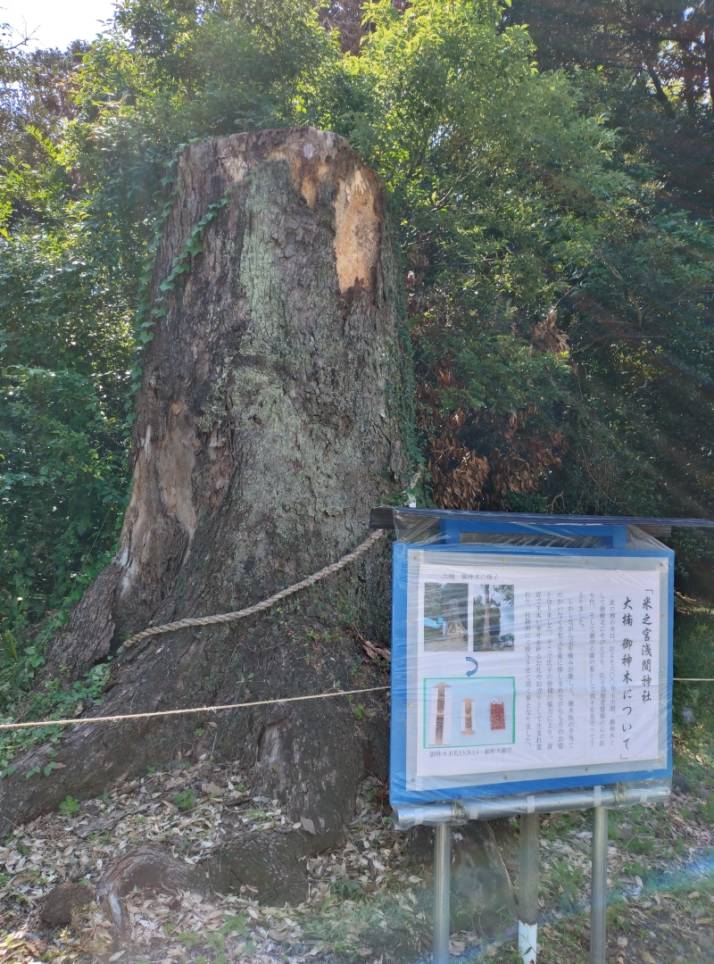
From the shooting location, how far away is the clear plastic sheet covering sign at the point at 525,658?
3111mm

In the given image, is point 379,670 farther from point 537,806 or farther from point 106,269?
point 106,269

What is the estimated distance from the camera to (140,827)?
3.87 metres

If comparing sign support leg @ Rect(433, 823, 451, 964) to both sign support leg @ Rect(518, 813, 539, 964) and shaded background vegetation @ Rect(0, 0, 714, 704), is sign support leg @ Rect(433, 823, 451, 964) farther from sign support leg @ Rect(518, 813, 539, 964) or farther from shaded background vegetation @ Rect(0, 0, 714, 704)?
shaded background vegetation @ Rect(0, 0, 714, 704)

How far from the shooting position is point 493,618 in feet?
10.6

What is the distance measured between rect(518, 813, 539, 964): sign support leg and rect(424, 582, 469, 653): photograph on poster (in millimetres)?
902

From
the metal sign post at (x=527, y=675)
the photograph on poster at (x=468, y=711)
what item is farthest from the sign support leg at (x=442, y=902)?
the photograph on poster at (x=468, y=711)

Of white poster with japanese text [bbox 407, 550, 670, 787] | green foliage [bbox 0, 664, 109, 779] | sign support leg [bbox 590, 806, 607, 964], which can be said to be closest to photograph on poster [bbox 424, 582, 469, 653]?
white poster with japanese text [bbox 407, 550, 670, 787]

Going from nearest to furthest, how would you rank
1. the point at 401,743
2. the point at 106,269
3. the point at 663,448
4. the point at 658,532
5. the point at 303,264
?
the point at 401,743 < the point at 658,532 < the point at 303,264 < the point at 106,269 < the point at 663,448

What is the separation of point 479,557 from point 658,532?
3.59 feet

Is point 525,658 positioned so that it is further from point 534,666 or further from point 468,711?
point 468,711

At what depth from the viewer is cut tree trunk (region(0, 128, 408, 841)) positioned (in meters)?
4.24

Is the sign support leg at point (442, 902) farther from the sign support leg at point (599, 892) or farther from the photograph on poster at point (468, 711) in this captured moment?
the sign support leg at point (599, 892)

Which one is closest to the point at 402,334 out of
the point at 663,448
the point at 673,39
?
the point at 663,448

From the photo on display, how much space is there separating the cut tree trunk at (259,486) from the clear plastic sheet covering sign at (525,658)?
1119 millimetres
